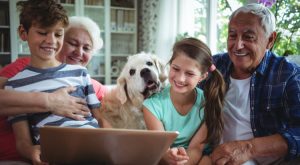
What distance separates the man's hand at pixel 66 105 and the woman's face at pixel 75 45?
1.62ft

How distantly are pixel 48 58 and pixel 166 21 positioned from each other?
361cm

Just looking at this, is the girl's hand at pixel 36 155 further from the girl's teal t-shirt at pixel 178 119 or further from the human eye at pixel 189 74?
the human eye at pixel 189 74

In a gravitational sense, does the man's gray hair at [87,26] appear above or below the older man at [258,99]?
above

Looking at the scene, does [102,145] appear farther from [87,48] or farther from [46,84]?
[87,48]

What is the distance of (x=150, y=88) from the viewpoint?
66.7 inches

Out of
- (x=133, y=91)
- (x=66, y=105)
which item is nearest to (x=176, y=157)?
(x=66, y=105)

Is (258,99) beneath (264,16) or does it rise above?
beneath

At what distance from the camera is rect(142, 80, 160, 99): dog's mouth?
1.68 meters

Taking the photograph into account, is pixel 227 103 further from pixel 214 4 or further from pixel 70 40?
pixel 214 4

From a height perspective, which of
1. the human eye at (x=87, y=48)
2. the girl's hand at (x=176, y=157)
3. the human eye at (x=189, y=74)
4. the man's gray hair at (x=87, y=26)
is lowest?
the girl's hand at (x=176, y=157)

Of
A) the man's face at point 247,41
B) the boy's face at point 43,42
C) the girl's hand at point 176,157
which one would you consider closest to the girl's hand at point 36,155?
the boy's face at point 43,42

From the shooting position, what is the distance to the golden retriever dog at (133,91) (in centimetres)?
168

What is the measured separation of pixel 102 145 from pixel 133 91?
840 mm

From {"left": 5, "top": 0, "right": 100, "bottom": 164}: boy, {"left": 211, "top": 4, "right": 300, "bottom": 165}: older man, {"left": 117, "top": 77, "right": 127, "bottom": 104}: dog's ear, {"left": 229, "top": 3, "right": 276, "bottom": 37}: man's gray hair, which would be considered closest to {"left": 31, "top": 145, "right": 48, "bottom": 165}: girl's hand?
{"left": 5, "top": 0, "right": 100, "bottom": 164}: boy
